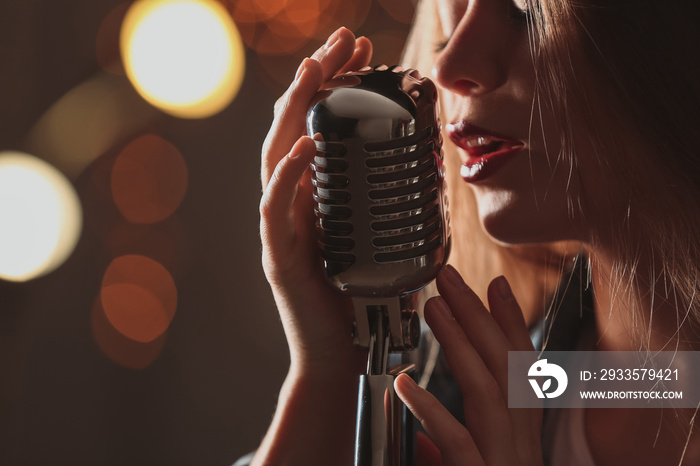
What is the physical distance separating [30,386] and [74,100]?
719 millimetres

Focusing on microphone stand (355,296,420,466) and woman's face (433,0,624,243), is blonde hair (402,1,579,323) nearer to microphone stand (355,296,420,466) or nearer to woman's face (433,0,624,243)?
woman's face (433,0,624,243)

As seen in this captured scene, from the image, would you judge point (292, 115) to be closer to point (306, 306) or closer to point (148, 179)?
point (306, 306)

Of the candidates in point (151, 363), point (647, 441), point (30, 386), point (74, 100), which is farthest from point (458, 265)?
point (30, 386)

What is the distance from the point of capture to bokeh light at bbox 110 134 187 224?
1.61 m

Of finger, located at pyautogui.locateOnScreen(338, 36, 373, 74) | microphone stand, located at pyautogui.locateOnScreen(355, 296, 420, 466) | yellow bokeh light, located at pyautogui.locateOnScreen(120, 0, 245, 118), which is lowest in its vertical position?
microphone stand, located at pyautogui.locateOnScreen(355, 296, 420, 466)

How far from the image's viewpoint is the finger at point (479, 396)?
0.60m

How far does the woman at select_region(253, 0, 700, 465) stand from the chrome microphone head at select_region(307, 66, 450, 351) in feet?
0.12

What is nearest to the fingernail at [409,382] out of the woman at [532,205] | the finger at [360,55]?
the woman at [532,205]

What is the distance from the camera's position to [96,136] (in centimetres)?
159

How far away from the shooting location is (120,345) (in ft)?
5.41

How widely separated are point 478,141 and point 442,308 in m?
0.21

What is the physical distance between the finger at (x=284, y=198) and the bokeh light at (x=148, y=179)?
103 centimetres

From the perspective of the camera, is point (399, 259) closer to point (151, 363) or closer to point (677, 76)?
point (677, 76)

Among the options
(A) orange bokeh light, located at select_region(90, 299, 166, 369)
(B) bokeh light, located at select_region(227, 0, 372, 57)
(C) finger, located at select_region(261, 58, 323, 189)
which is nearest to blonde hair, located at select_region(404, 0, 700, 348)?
(C) finger, located at select_region(261, 58, 323, 189)
